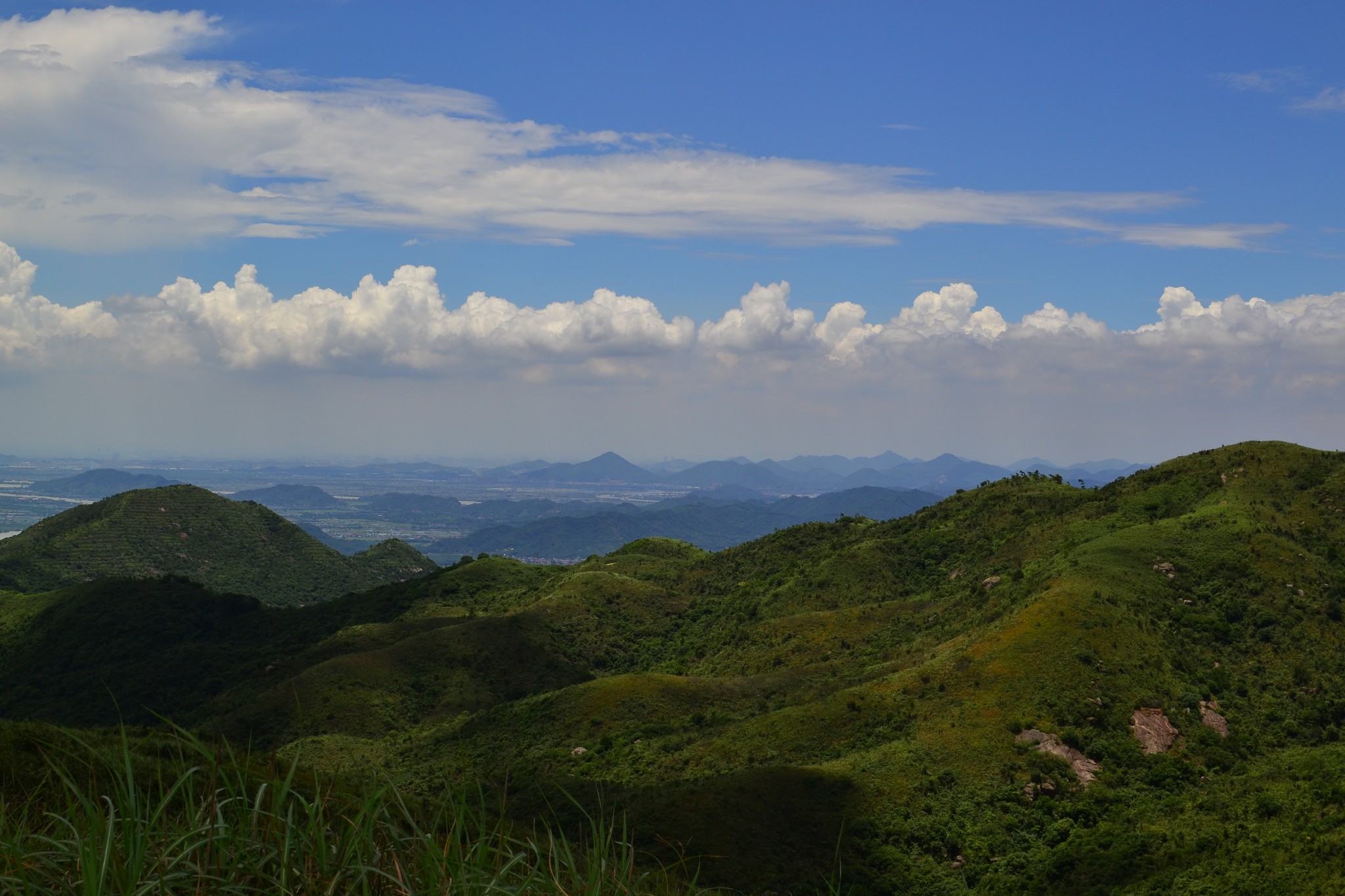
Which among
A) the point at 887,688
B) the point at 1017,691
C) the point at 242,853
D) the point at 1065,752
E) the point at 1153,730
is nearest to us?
the point at 242,853

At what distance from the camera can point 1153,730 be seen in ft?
194

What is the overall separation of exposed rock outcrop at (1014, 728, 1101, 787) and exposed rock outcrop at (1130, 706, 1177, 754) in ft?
15.0

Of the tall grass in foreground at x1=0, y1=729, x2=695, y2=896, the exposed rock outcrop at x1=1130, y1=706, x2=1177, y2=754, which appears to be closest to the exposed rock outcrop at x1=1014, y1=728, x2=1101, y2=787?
the exposed rock outcrop at x1=1130, y1=706, x2=1177, y2=754

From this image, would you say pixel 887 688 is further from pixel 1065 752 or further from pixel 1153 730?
pixel 1153 730

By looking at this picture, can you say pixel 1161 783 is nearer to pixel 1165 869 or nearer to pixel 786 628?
pixel 1165 869

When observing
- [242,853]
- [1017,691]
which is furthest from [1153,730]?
[242,853]

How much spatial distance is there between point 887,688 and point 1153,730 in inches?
733

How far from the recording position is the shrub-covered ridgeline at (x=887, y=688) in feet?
158

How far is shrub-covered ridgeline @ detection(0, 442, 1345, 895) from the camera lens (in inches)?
1891

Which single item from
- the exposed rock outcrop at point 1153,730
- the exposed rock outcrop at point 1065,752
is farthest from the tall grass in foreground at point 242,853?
the exposed rock outcrop at point 1153,730

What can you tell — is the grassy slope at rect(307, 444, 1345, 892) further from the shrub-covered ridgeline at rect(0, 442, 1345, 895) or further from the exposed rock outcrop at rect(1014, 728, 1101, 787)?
the exposed rock outcrop at rect(1014, 728, 1101, 787)

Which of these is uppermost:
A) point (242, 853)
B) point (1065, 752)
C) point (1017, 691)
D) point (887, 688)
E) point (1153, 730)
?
point (242, 853)

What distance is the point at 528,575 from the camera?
166m

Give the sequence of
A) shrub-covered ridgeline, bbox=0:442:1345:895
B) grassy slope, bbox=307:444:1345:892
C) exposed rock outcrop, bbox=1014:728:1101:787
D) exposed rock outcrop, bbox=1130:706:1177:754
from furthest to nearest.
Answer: exposed rock outcrop, bbox=1130:706:1177:754 → exposed rock outcrop, bbox=1014:728:1101:787 → grassy slope, bbox=307:444:1345:892 → shrub-covered ridgeline, bbox=0:442:1345:895
